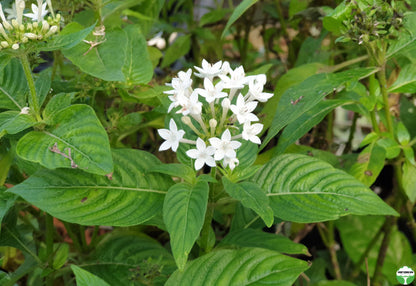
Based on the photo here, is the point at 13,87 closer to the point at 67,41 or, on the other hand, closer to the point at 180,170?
the point at 67,41

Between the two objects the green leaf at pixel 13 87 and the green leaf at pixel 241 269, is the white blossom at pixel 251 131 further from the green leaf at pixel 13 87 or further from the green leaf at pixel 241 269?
the green leaf at pixel 13 87

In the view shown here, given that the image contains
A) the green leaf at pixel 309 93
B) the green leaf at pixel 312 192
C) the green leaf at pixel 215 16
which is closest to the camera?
the green leaf at pixel 312 192

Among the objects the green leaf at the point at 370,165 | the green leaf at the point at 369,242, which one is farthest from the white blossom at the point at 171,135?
the green leaf at the point at 369,242

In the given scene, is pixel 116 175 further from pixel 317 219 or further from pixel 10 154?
pixel 317 219

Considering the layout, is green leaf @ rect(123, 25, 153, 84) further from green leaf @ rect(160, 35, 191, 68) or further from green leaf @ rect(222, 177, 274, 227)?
green leaf @ rect(160, 35, 191, 68)

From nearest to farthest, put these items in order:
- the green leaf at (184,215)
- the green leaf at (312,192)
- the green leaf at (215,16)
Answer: the green leaf at (184,215) < the green leaf at (312,192) < the green leaf at (215,16)

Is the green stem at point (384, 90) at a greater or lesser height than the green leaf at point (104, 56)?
lesser

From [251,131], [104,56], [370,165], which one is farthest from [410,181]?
[104,56]
